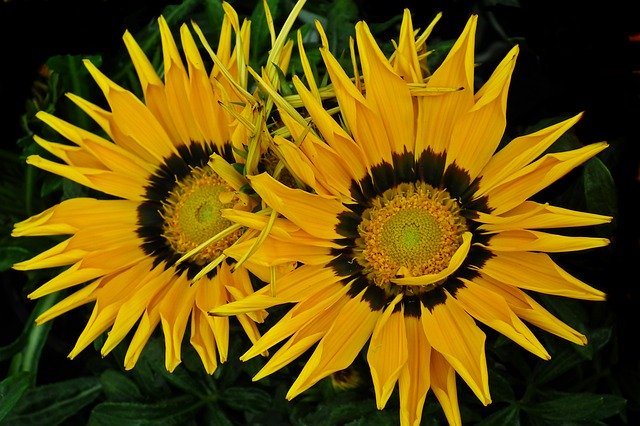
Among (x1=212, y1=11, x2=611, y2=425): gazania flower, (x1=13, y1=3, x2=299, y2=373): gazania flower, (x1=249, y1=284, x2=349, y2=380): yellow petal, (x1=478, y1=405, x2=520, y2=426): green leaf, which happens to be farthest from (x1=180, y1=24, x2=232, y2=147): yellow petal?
(x1=478, y1=405, x2=520, y2=426): green leaf

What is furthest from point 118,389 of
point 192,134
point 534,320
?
point 534,320

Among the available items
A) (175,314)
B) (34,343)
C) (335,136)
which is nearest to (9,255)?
(34,343)

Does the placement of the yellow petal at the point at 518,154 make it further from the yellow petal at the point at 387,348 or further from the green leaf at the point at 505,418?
the green leaf at the point at 505,418

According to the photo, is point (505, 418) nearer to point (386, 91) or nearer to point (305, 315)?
point (305, 315)

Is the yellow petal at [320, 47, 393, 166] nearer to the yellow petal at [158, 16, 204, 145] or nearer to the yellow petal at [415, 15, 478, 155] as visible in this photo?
the yellow petal at [415, 15, 478, 155]

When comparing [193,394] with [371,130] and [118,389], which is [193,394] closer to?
[118,389]

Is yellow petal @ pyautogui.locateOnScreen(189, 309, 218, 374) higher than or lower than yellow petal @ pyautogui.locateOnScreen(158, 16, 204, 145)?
lower
